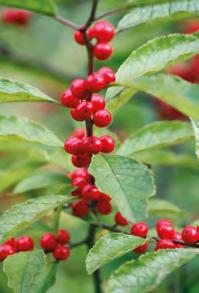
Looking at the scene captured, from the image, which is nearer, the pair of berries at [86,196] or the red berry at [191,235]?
A: the red berry at [191,235]

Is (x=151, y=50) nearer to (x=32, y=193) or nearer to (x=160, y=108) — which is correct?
(x=32, y=193)

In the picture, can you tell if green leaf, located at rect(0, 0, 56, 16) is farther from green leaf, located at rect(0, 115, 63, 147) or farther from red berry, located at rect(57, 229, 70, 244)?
red berry, located at rect(57, 229, 70, 244)

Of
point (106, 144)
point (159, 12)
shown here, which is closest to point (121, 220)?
point (106, 144)

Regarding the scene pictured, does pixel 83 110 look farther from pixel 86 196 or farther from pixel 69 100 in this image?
pixel 86 196

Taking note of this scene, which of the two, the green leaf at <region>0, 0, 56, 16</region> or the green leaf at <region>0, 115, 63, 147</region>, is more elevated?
the green leaf at <region>0, 0, 56, 16</region>

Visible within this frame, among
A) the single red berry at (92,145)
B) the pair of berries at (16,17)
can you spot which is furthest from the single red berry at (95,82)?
the pair of berries at (16,17)

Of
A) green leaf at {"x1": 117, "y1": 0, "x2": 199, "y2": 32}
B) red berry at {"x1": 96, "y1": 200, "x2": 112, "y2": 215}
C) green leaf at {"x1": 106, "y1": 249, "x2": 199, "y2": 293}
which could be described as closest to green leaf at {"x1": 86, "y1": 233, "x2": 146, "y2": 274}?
green leaf at {"x1": 106, "y1": 249, "x2": 199, "y2": 293}

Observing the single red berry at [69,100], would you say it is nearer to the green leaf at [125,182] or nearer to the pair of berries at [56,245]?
the green leaf at [125,182]

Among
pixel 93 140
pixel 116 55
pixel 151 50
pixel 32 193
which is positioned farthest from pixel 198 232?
pixel 116 55
